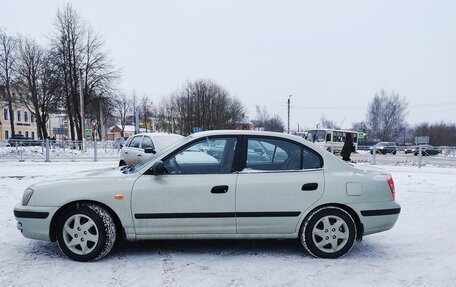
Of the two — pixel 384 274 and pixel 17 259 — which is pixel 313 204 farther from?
pixel 17 259

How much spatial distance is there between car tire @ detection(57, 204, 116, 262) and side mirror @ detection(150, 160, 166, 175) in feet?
2.43

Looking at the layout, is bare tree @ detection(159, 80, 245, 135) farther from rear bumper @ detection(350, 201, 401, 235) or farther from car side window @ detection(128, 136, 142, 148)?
rear bumper @ detection(350, 201, 401, 235)

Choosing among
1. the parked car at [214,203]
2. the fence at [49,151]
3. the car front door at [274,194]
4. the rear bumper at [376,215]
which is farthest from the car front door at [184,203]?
the fence at [49,151]

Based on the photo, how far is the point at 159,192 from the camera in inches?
148

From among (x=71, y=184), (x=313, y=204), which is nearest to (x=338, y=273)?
(x=313, y=204)

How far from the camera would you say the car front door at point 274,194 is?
3.80m

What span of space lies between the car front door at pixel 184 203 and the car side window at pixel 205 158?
0.12 feet

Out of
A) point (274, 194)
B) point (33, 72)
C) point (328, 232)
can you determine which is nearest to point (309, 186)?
point (274, 194)

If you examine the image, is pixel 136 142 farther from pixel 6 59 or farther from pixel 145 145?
pixel 6 59

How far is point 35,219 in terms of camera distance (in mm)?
3756

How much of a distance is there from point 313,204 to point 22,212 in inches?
135

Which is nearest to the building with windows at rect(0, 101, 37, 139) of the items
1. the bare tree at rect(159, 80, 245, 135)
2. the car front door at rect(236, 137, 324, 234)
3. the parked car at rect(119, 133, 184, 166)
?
the bare tree at rect(159, 80, 245, 135)

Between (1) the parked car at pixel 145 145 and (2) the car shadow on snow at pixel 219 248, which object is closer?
(2) the car shadow on snow at pixel 219 248

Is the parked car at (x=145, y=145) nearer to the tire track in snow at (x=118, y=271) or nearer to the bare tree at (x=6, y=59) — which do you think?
the tire track in snow at (x=118, y=271)
